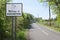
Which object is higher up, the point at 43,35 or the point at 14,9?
the point at 14,9

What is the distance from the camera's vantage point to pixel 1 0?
16.7 m

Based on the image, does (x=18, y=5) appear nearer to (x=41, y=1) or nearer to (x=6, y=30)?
(x=6, y=30)

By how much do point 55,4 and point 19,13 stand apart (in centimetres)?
2696

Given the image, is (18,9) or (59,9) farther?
(59,9)

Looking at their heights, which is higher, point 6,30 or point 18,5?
point 18,5

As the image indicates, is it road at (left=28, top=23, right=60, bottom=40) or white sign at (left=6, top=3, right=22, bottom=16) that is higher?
white sign at (left=6, top=3, right=22, bottom=16)

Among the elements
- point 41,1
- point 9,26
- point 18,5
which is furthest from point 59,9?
point 18,5

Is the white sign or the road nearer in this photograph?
the white sign

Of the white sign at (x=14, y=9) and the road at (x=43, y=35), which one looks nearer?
the white sign at (x=14, y=9)

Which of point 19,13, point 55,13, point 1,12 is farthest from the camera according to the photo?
point 55,13

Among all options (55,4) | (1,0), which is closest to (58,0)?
(55,4)

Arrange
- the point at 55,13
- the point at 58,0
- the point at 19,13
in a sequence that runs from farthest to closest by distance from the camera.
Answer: the point at 55,13 → the point at 58,0 → the point at 19,13

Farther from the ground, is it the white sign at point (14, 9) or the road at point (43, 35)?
the white sign at point (14, 9)

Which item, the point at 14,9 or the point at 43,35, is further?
the point at 43,35
